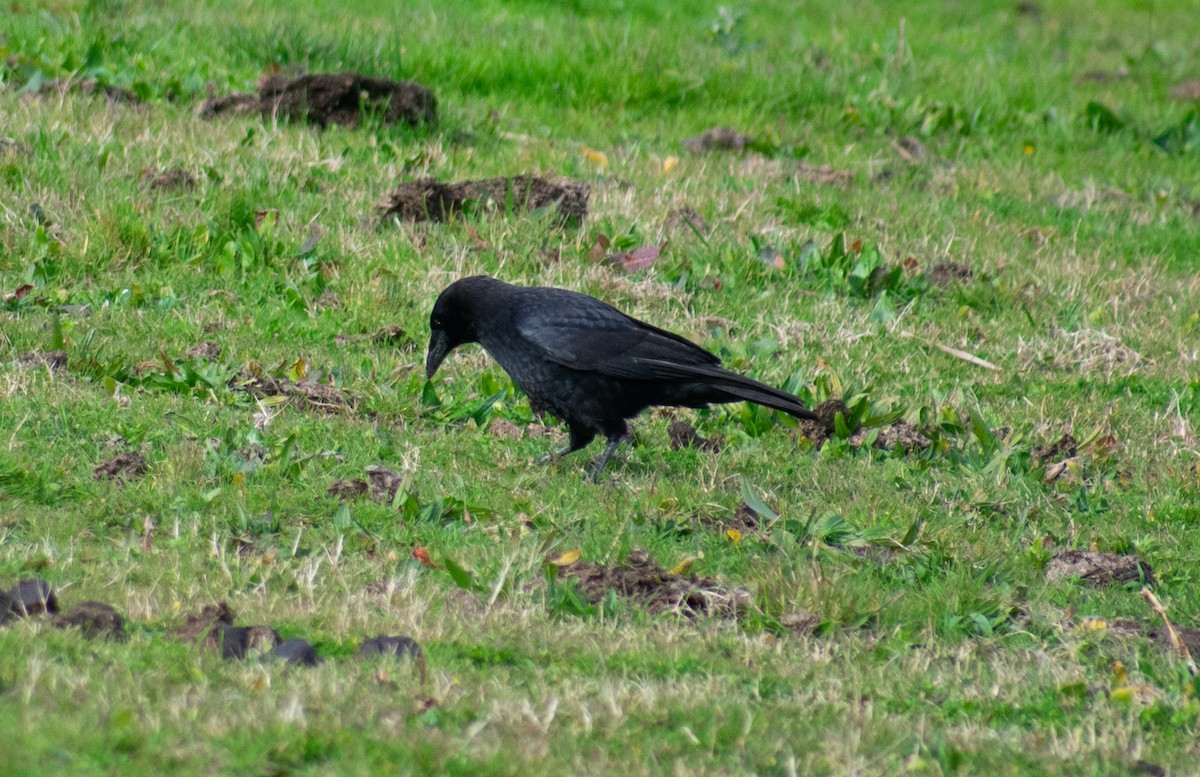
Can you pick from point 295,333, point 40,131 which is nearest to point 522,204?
point 295,333

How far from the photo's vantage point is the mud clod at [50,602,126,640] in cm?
401

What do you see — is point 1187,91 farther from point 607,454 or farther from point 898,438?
point 607,454

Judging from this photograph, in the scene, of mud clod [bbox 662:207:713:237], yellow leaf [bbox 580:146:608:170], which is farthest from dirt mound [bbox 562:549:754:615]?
yellow leaf [bbox 580:146:608:170]

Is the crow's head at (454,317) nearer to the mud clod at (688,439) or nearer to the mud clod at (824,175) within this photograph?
the mud clod at (688,439)

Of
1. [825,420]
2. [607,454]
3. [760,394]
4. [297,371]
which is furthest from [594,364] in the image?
[297,371]

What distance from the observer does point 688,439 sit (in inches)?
271

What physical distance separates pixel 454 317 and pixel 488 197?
7.93ft

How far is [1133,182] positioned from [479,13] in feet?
21.2

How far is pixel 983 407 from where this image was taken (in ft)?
24.6

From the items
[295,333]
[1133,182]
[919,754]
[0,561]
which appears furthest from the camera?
[1133,182]

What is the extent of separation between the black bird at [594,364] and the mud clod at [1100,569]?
1233 mm

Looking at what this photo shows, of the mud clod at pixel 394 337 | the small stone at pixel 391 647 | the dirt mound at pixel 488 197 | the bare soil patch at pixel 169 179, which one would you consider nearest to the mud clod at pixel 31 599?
the small stone at pixel 391 647

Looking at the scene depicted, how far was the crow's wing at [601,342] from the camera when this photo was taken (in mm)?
6328

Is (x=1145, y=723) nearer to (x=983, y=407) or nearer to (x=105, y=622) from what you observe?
(x=105, y=622)
